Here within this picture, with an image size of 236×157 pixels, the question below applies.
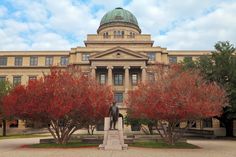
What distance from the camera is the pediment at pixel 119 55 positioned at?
76188mm

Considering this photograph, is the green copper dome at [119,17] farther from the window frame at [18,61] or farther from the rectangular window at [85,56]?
the window frame at [18,61]

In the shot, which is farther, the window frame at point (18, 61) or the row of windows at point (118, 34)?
the row of windows at point (118, 34)

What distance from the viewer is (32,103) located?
32.6 m

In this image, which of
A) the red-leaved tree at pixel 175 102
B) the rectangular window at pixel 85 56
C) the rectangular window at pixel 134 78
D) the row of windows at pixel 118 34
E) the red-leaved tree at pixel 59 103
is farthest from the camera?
the row of windows at pixel 118 34

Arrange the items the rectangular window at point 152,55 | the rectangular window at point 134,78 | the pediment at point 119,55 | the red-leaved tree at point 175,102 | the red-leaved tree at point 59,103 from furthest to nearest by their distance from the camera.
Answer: the rectangular window at point 152,55, the rectangular window at point 134,78, the pediment at point 119,55, the red-leaved tree at point 59,103, the red-leaved tree at point 175,102

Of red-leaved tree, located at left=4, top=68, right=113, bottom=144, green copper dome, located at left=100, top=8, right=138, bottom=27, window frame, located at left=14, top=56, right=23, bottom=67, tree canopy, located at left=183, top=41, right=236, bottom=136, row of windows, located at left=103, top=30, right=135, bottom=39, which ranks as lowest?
red-leaved tree, located at left=4, top=68, right=113, bottom=144

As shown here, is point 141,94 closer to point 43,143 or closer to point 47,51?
point 43,143

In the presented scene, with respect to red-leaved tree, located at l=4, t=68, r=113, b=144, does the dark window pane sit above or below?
above

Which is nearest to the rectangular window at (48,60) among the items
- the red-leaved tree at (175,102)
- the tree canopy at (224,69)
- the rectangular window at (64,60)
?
the rectangular window at (64,60)

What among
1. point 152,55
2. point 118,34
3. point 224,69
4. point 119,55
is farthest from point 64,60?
point 224,69

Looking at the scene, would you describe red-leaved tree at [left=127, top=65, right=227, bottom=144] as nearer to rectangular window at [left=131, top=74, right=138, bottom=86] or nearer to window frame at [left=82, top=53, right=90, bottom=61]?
rectangular window at [left=131, top=74, right=138, bottom=86]

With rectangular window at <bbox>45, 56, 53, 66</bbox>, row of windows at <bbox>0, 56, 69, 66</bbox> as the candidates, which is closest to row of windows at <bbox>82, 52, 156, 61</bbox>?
row of windows at <bbox>0, 56, 69, 66</bbox>

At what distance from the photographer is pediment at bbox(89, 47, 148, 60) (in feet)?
250

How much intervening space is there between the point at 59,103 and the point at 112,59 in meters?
44.9
